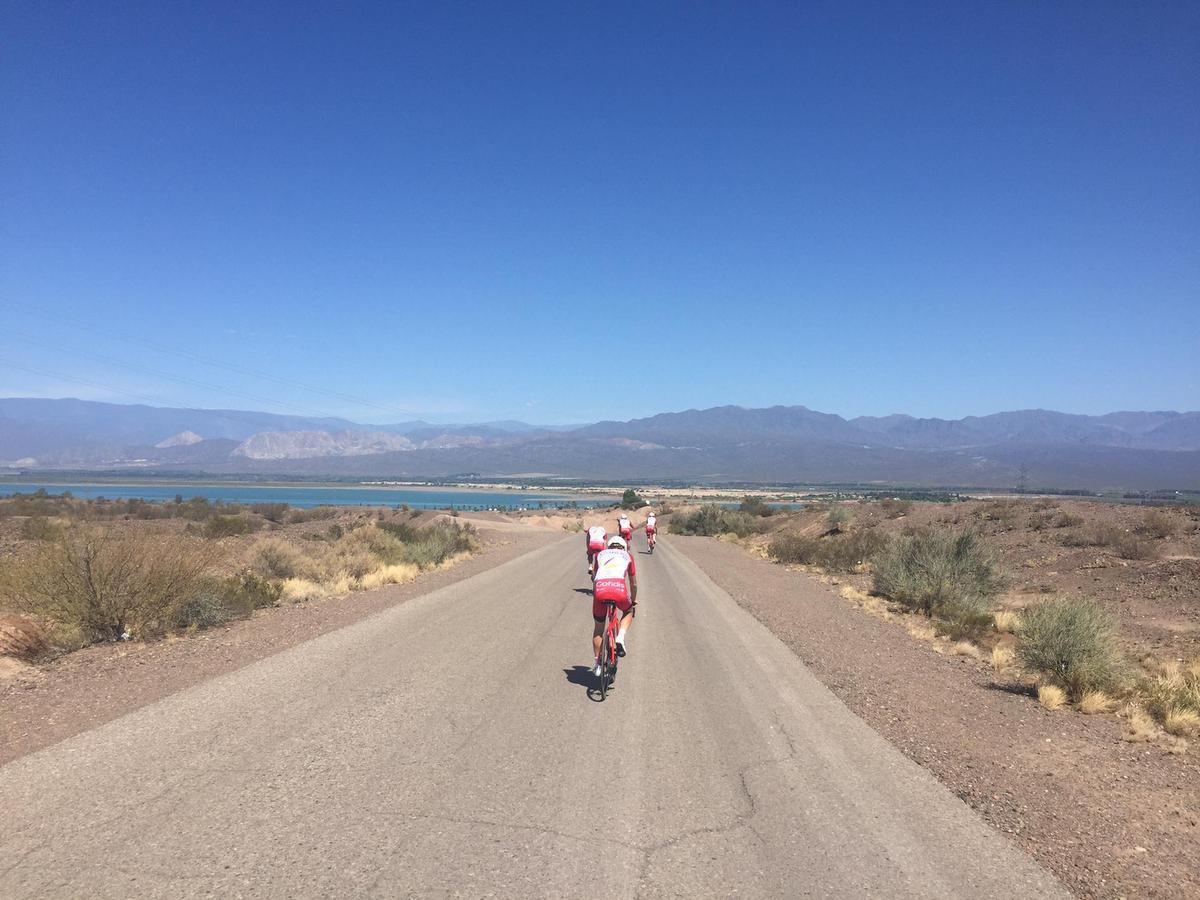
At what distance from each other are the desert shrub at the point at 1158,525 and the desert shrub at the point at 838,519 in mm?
16708

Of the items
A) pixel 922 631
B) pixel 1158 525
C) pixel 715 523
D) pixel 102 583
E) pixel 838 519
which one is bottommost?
pixel 715 523

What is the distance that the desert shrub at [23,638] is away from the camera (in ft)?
36.6

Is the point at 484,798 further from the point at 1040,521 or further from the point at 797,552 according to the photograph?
the point at 1040,521

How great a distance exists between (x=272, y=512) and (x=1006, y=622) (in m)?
46.3

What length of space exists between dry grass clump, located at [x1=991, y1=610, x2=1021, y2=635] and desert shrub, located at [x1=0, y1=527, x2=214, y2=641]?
1585 cm

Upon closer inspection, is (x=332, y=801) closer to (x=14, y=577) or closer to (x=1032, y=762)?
(x=1032, y=762)

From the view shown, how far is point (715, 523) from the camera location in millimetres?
60938

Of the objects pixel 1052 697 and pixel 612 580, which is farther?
pixel 1052 697

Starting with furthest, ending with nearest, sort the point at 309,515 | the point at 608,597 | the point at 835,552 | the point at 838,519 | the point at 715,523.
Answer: the point at 715,523 < the point at 309,515 < the point at 838,519 < the point at 835,552 < the point at 608,597

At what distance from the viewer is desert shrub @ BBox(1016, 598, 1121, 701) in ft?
36.2

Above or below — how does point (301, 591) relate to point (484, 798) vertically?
below

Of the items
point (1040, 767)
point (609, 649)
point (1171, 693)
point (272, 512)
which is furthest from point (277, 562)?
point (272, 512)

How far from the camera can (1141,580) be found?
22.0 m

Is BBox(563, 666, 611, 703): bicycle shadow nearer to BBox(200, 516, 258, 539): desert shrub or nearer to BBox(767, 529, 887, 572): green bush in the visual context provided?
BBox(767, 529, 887, 572): green bush
